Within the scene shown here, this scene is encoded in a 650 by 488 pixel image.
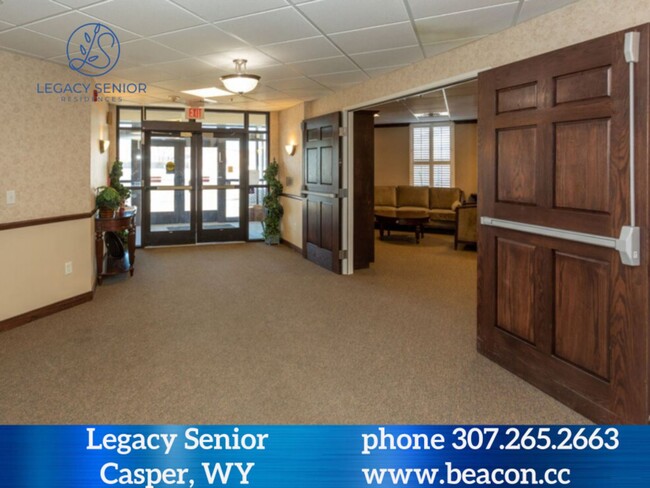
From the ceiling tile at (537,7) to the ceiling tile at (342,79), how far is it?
2273mm

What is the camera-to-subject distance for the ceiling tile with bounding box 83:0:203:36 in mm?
3207

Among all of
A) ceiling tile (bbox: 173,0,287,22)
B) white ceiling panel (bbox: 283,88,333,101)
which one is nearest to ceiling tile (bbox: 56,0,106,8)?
ceiling tile (bbox: 173,0,287,22)

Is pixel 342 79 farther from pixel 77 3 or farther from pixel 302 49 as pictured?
pixel 77 3

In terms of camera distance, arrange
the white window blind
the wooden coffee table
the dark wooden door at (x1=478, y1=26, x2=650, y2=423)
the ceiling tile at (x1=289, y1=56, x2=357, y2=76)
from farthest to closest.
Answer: the white window blind → the wooden coffee table → the ceiling tile at (x1=289, y1=56, x2=357, y2=76) → the dark wooden door at (x1=478, y1=26, x2=650, y2=423)

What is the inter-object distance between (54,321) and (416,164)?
8846mm

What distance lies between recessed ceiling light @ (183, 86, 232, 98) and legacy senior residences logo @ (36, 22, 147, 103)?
1225mm

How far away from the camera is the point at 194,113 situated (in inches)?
323

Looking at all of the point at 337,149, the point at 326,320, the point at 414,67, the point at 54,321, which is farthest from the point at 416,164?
the point at 54,321

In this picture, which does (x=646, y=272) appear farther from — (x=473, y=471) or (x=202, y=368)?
(x=202, y=368)

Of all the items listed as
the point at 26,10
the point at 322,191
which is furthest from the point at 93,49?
the point at 322,191

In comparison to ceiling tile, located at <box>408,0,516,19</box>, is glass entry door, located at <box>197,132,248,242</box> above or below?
below

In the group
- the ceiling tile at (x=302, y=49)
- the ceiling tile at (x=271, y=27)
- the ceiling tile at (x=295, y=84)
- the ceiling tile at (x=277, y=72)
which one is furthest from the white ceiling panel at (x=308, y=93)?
the ceiling tile at (x=271, y=27)

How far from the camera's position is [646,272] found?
7.66ft

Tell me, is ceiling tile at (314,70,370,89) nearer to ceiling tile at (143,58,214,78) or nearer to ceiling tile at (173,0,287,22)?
ceiling tile at (143,58,214,78)
